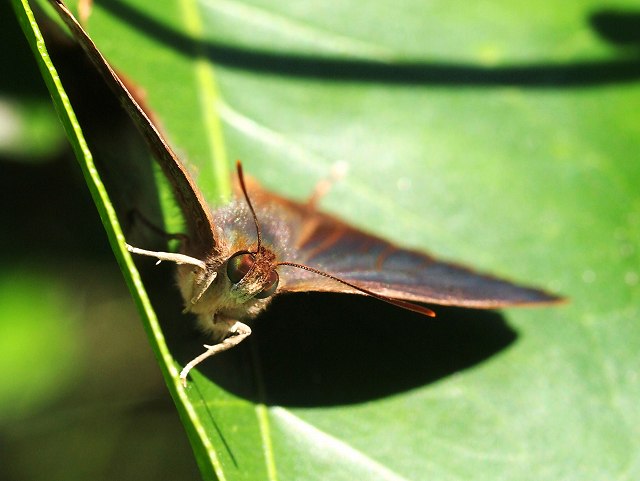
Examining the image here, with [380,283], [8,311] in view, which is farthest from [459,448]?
[8,311]

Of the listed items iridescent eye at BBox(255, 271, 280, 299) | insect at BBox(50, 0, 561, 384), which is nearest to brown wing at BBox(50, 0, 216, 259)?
insect at BBox(50, 0, 561, 384)

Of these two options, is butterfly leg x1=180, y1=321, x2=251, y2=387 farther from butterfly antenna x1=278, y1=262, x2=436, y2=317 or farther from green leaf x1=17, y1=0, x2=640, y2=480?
butterfly antenna x1=278, y1=262, x2=436, y2=317

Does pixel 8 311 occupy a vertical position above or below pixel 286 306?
below

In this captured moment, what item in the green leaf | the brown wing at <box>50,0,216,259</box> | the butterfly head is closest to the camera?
the brown wing at <box>50,0,216,259</box>

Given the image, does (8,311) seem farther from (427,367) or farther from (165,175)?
(427,367)

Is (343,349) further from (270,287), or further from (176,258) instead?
(176,258)

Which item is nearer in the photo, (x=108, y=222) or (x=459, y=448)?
(x=108, y=222)

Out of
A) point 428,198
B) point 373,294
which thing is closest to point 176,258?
point 373,294

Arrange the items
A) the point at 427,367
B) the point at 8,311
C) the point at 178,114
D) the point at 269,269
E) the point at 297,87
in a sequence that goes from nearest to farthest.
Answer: the point at 269,269, the point at 427,367, the point at 178,114, the point at 297,87, the point at 8,311
